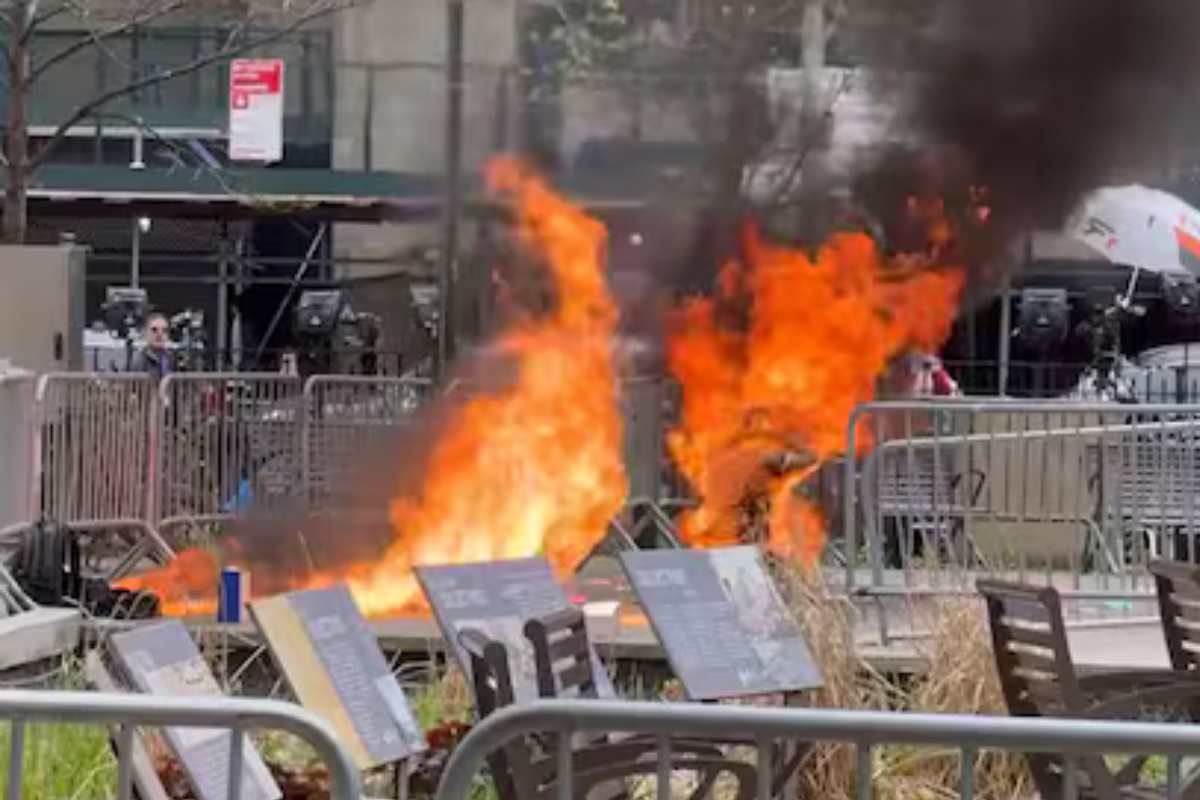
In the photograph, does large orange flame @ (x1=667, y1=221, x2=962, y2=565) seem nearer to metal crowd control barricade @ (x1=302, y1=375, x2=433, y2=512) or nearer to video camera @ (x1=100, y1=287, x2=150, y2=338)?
metal crowd control barricade @ (x1=302, y1=375, x2=433, y2=512)

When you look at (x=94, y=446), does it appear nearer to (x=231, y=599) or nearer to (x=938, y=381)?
(x=231, y=599)

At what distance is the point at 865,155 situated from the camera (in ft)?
38.1

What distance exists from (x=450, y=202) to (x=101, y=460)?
8.19ft

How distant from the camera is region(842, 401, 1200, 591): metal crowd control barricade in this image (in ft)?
34.7

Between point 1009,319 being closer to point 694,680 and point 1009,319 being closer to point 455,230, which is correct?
point 455,230

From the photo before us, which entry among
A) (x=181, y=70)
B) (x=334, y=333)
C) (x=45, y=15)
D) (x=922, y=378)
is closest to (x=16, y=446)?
(x=922, y=378)

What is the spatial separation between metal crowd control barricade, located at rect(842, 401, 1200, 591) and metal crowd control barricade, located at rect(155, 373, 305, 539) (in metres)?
3.72

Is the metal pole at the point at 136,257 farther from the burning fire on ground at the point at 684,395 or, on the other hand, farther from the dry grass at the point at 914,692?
the dry grass at the point at 914,692

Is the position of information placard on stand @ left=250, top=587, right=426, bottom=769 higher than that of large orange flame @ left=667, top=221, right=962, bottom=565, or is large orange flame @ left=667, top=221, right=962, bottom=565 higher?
large orange flame @ left=667, top=221, right=962, bottom=565

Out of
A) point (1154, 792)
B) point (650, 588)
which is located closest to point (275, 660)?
point (650, 588)

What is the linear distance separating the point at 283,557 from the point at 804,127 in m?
3.83

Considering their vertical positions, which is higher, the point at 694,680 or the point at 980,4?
the point at 980,4

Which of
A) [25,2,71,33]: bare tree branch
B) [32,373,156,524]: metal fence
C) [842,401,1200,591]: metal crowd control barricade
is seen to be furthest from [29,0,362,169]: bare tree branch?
[842,401,1200,591]: metal crowd control barricade

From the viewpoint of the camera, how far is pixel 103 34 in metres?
17.2
